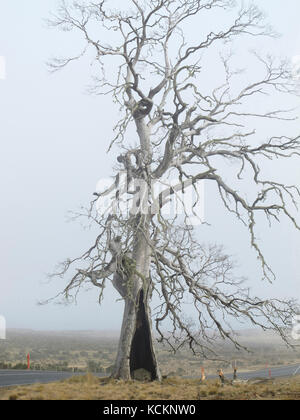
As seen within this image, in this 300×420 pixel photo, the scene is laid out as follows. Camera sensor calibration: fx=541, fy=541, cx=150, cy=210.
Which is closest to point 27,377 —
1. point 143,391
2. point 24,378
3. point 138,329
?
point 24,378

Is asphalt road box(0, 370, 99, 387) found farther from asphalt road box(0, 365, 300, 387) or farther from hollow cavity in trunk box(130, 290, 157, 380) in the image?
hollow cavity in trunk box(130, 290, 157, 380)

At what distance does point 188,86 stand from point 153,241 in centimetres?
479

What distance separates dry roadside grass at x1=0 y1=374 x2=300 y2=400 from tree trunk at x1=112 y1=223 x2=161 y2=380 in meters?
0.52

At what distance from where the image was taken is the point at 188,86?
53.1 feet

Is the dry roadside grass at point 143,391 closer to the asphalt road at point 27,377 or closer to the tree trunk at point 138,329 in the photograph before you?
the tree trunk at point 138,329

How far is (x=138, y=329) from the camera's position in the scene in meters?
14.6

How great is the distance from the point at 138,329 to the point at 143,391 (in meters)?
2.53

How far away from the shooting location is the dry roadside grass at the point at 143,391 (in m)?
11.3

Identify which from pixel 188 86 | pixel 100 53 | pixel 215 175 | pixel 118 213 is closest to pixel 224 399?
pixel 118 213

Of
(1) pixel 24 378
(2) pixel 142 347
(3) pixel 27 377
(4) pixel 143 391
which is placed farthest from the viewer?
(3) pixel 27 377

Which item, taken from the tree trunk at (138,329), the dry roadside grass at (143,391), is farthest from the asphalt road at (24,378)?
the tree trunk at (138,329)

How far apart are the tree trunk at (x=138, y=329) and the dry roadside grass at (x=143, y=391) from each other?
52 centimetres

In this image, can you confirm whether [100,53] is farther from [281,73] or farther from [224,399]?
[224,399]

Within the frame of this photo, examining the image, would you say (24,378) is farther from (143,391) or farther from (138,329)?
(143,391)
